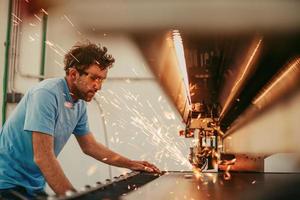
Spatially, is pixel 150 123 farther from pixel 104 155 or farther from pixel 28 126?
pixel 28 126

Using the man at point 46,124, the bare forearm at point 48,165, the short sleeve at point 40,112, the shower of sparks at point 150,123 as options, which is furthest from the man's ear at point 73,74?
the shower of sparks at point 150,123

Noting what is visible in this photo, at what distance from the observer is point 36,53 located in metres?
2.50

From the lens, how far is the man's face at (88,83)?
1.35 m

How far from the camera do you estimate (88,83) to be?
4.42ft

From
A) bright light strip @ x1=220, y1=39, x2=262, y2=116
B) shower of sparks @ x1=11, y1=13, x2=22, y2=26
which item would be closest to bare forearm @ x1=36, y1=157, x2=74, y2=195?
bright light strip @ x1=220, y1=39, x2=262, y2=116

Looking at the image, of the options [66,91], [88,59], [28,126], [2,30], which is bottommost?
[28,126]

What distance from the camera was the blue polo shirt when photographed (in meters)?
1.19

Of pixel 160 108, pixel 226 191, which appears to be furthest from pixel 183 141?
pixel 226 191

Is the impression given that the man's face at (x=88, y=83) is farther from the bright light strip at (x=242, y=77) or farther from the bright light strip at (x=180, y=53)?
the bright light strip at (x=242, y=77)

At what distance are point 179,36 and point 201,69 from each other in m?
0.19

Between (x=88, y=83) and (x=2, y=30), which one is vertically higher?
(x=2, y=30)

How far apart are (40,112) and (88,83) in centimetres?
21

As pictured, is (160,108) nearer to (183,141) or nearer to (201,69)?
(183,141)

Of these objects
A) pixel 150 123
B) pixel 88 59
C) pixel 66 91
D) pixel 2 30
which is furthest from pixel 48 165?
pixel 2 30
